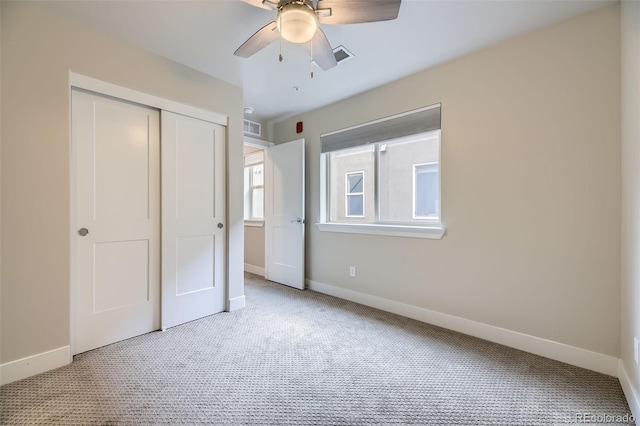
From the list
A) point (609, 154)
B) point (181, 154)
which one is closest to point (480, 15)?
point (609, 154)

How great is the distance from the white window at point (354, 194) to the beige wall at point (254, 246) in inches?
69.3

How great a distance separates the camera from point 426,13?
197cm

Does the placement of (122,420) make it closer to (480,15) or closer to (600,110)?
(480,15)

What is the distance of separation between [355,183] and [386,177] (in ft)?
1.94

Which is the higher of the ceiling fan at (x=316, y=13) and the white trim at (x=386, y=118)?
the ceiling fan at (x=316, y=13)

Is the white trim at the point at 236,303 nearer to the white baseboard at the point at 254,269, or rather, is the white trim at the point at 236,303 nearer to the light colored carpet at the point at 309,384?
the light colored carpet at the point at 309,384

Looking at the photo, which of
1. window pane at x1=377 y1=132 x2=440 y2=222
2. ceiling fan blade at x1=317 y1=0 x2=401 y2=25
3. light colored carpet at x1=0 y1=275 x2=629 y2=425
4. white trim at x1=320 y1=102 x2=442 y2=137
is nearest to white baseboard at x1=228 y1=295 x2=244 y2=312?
light colored carpet at x1=0 y1=275 x2=629 y2=425

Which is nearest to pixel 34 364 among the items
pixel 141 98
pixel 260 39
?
pixel 141 98

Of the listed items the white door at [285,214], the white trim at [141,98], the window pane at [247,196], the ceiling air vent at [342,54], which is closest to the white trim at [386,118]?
A: the white door at [285,214]

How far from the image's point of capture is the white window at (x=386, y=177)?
114 inches

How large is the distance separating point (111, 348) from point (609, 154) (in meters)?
3.85

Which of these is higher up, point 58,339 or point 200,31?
point 200,31

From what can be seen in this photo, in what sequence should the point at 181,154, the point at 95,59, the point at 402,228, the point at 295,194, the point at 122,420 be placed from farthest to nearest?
the point at 295,194 → the point at 402,228 → the point at 181,154 → the point at 95,59 → the point at 122,420

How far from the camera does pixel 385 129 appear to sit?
3113 millimetres
